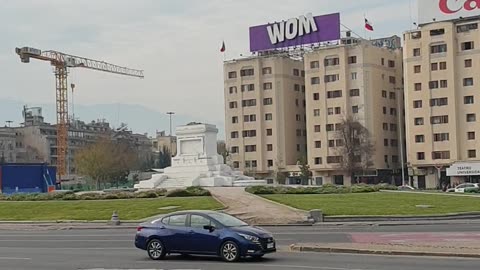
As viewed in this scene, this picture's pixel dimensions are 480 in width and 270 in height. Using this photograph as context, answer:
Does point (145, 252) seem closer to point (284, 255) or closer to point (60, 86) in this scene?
point (284, 255)

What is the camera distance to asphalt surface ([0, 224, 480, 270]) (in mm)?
18672

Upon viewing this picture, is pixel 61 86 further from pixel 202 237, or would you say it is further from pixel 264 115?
pixel 202 237

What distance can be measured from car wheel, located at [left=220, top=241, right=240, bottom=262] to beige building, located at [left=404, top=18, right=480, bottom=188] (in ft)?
255

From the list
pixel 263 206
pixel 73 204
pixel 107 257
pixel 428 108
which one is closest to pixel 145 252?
pixel 107 257

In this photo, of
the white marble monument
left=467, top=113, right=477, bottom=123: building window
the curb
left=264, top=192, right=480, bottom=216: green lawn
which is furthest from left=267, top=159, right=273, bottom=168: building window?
the curb

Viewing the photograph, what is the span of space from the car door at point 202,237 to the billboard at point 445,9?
8354cm

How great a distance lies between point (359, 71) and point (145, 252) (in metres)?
85.0

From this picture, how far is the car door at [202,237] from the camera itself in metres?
20.4

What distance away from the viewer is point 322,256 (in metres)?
21.1

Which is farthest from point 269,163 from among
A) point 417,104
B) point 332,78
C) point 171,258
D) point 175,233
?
point 175,233

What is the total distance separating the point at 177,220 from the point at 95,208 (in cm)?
2758

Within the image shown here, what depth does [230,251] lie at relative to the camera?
20156mm

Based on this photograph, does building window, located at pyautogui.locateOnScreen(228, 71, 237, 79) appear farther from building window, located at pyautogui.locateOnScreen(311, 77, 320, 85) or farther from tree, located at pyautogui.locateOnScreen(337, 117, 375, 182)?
tree, located at pyautogui.locateOnScreen(337, 117, 375, 182)

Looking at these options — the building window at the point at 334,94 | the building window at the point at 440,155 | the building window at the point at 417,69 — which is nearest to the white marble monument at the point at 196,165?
the building window at the point at 440,155
